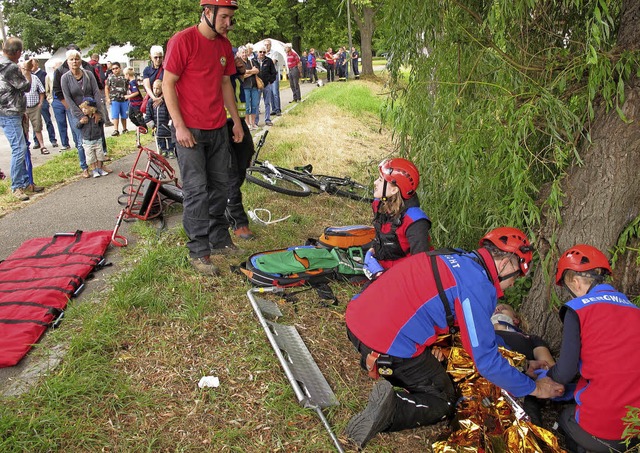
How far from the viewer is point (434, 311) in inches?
113

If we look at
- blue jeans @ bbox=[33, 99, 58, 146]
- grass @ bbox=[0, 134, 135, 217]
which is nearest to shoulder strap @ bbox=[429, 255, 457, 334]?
grass @ bbox=[0, 134, 135, 217]

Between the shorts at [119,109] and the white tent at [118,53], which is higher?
the white tent at [118,53]

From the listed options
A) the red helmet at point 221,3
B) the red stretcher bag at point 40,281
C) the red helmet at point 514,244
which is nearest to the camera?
the red helmet at point 514,244

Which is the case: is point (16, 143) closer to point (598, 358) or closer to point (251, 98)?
point (251, 98)

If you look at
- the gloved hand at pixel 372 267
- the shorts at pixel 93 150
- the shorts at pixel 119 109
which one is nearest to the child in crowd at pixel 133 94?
the shorts at pixel 119 109

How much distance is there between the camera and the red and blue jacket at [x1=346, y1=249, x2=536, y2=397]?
2727mm

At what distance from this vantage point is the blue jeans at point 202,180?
4684 millimetres

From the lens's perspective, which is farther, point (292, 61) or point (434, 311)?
point (292, 61)

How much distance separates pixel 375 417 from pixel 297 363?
2.87ft

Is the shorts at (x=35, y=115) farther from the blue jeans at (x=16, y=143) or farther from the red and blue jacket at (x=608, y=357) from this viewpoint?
the red and blue jacket at (x=608, y=357)

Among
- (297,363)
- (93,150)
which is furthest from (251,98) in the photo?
(297,363)

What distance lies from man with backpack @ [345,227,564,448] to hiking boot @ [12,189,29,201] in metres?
6.12

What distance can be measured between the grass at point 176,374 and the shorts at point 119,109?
27.0 ft

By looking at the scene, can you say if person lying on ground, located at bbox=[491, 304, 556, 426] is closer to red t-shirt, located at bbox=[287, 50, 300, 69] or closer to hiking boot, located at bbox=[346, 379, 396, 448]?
hiking boot, located at bbox=[346, 379, 396, 448]
